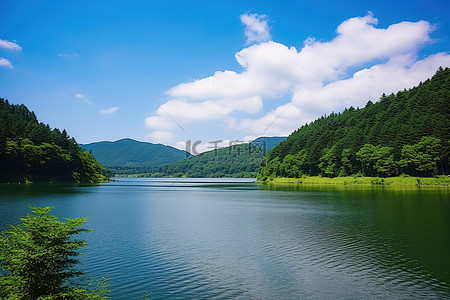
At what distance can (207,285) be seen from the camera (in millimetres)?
16562

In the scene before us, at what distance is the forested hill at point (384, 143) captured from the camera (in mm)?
107875

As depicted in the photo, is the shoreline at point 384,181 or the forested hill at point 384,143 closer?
the shoreline at point 384,181

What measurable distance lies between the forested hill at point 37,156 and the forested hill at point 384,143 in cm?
10297

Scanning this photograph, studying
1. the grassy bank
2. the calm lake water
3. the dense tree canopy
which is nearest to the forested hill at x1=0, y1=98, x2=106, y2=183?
the calm lake water

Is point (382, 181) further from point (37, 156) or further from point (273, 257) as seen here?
point (37, 156)

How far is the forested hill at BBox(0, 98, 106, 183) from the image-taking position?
11725 centimetres

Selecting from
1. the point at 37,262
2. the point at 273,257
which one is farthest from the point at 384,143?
the point at 37,262

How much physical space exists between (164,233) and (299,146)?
163m

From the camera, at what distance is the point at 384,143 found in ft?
420

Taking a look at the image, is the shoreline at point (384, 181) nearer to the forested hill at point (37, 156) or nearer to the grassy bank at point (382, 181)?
the grassy bank at point (382, 181)

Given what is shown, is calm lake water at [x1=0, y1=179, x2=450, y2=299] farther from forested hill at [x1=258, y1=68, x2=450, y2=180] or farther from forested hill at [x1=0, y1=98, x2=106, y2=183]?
forested hill at [x1=0, y1=98, x2=106, y2=183]

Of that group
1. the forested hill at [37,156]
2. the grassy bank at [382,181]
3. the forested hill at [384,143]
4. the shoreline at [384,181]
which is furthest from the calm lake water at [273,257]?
the forested hill at [37,156]

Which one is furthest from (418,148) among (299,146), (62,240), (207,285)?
(62,240)

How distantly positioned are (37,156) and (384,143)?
460ft
